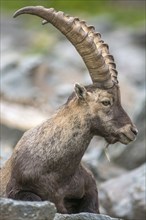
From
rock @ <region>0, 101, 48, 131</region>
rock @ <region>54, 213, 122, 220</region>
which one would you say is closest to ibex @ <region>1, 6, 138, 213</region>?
rock @ <region>54, 213, 122, 220</region>

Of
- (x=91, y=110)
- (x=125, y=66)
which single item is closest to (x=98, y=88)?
(x=91, y=110)

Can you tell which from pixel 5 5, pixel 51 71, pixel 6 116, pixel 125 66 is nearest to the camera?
pixel 6 116

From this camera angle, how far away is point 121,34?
135ft

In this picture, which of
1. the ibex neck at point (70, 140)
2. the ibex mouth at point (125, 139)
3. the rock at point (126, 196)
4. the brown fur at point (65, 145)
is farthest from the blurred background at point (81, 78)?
the ibex mouth at point (125, 139)

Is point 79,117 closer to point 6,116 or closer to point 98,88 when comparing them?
point 98,88

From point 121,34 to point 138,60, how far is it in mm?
5043

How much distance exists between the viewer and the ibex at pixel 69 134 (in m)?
11.7

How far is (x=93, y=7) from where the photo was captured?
53.5m

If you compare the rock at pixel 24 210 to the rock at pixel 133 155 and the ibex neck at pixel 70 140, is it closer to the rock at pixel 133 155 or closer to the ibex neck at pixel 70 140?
the ibex neck at pixel 70 140

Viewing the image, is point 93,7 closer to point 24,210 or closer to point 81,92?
point 81,92

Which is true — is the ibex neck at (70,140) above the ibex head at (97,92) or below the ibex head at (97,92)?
below

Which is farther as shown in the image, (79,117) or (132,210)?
(132,210)

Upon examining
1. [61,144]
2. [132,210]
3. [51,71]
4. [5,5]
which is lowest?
[132,210]

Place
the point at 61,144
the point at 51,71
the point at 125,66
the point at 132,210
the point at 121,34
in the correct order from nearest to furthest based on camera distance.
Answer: the point at 61,144
the point at 132,210
the point at 51,71
the point at 125,66
the point at 121,34
